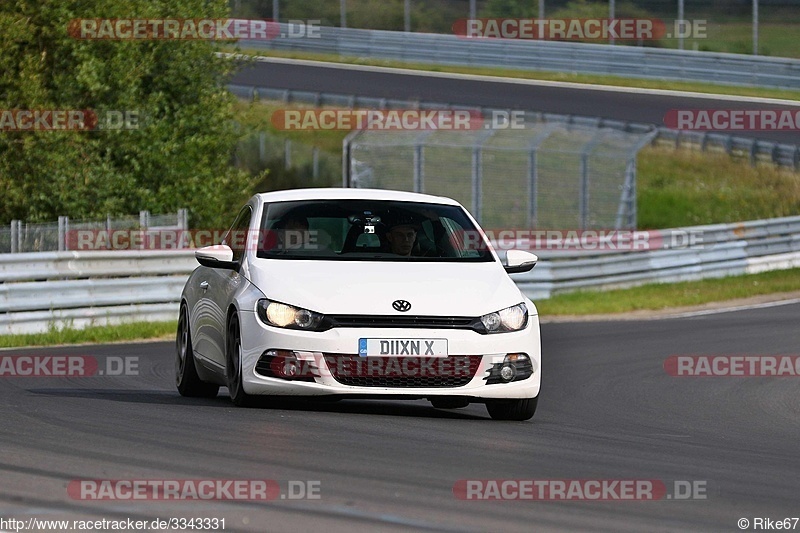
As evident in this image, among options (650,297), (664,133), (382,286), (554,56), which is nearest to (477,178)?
(650,297)

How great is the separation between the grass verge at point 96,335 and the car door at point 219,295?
22.4 ft

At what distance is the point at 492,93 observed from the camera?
4166 cm

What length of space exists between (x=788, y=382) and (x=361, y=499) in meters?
8.23

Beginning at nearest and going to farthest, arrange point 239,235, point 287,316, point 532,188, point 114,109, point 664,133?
point 287,316
point 239,235
point 114,109
point 532,188
point 664,133

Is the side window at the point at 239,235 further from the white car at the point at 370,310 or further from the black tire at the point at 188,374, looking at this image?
the black tire at the point at 188,374

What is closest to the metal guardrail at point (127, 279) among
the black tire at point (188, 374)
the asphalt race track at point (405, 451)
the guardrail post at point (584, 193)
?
the guardrail post at point (584, 193)

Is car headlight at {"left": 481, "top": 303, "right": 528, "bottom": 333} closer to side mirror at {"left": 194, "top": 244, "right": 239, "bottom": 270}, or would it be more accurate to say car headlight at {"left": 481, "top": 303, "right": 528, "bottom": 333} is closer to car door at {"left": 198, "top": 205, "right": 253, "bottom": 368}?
car door at {"left": 198, "top": 205, "right": 253, "bottom": 368}

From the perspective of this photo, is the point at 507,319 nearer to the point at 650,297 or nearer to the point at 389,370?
the point at 389,370

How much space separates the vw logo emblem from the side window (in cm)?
140

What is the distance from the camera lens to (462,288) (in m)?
10.1

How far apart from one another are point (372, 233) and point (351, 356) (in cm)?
133

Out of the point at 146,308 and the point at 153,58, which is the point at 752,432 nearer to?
the point at 146,308

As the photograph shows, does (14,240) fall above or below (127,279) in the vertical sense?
above

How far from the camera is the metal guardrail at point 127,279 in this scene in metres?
18.5
